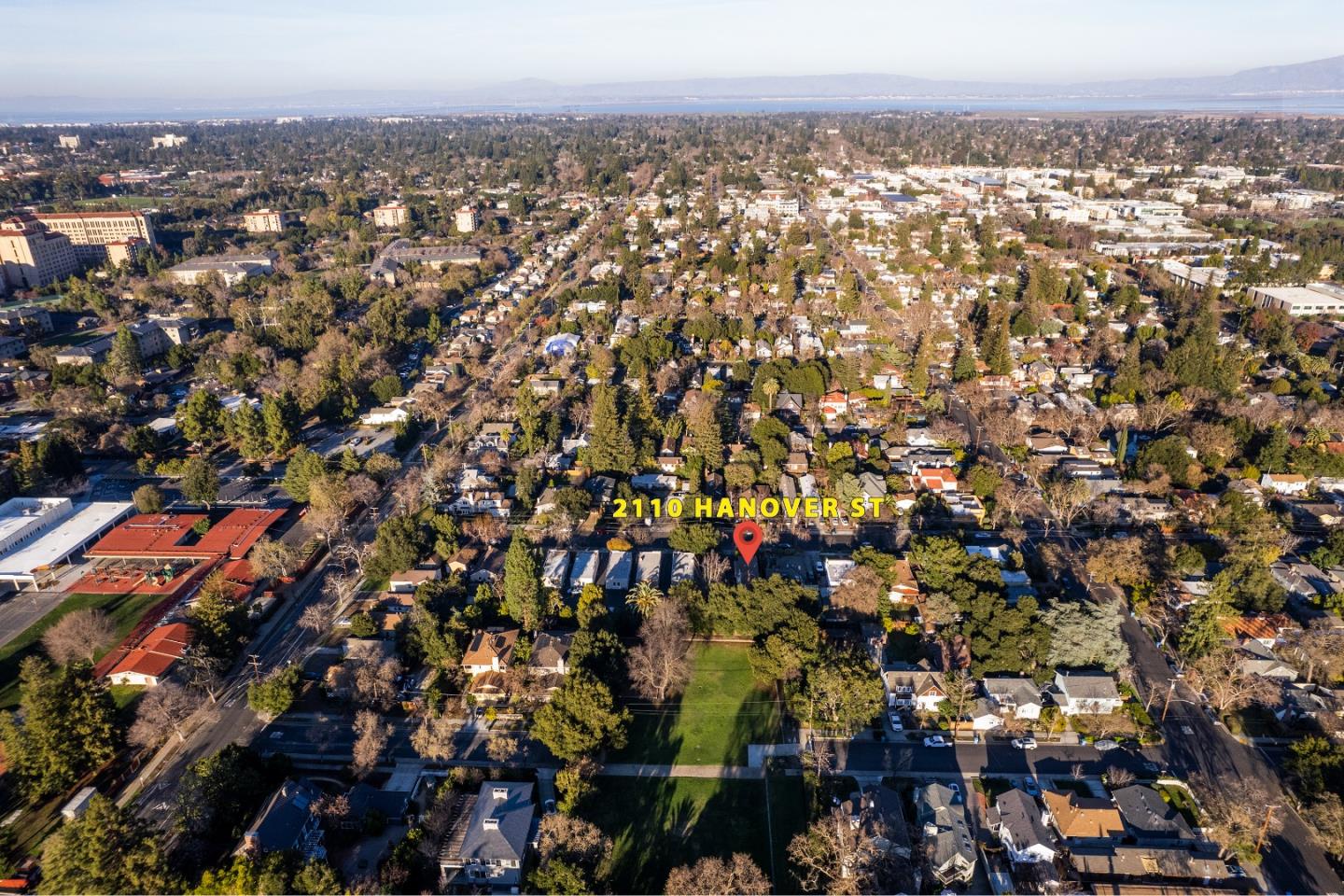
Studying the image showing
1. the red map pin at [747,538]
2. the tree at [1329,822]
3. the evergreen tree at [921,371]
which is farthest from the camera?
the evergreen tree at [921,371]

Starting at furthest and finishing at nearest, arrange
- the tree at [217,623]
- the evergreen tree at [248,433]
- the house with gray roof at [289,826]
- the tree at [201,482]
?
the evergreen tree at [248,433], the tree at [201,482], the tree at [217,623], the house with gray roof at [289,826]

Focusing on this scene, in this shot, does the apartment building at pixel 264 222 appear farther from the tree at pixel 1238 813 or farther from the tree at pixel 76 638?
the tree at pixel 1238 813

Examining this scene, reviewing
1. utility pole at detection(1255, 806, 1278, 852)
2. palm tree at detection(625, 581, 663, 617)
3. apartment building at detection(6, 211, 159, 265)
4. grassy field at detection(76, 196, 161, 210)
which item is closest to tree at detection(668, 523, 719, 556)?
palm tree at detection(625, 581, 663, 617)

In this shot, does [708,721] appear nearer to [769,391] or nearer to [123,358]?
[769,391]

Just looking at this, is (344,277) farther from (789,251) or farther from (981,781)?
(981,781)

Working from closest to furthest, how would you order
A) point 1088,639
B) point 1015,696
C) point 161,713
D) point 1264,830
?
point 1264,830 → point 161,713 → point 1015,696 → point 1088,639

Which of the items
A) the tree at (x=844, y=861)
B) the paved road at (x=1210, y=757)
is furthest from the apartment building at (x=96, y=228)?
the paved road at (x=1210, y=757)

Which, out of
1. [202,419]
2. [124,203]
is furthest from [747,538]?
[124,203]
